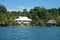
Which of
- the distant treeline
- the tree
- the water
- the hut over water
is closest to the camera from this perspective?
the water

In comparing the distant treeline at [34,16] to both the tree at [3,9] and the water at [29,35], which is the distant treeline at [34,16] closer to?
the tree at [3,9]

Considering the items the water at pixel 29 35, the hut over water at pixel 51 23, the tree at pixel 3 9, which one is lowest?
the hut over water at pixel 51 23

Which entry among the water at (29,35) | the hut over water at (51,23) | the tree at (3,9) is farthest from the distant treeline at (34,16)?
the water at (29,35)

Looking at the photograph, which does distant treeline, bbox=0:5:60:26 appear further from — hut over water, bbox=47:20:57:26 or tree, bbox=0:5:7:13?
hut over water, bbox=47:20:57:26

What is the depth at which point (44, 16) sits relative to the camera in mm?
77688

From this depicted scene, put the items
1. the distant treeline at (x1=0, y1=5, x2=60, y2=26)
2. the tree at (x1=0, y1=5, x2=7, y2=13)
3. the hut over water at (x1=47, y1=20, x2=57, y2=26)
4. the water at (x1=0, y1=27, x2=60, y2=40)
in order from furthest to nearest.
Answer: the tree at (x1=0, y1=5, x2=7, y2=13)
the hut over water at (x1=47, y1=20, x2=57, y2=26)
the distant treeline at (x1=0, y1=5, x2=60, y2=26)
the water at (x1=0, y1=27, x2=60, y2=40)

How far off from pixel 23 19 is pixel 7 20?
15.7m

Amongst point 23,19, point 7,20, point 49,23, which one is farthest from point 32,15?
point 7,20

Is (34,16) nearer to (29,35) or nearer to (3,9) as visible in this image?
(3,9)

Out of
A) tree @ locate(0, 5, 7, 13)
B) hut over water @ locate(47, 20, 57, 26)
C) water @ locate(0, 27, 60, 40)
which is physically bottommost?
hut over water @ locate(47, 20, 57, 26)

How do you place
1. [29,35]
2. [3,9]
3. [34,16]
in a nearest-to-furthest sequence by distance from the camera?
[29,35] < [34,16] < [3,9]

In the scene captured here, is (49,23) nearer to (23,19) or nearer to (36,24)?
(36,24)

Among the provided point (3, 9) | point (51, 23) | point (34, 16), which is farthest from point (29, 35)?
point (3, 9)

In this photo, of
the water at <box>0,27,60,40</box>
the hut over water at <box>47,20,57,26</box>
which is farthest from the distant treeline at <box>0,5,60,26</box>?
the water at <box>0,27,60,40</box>
